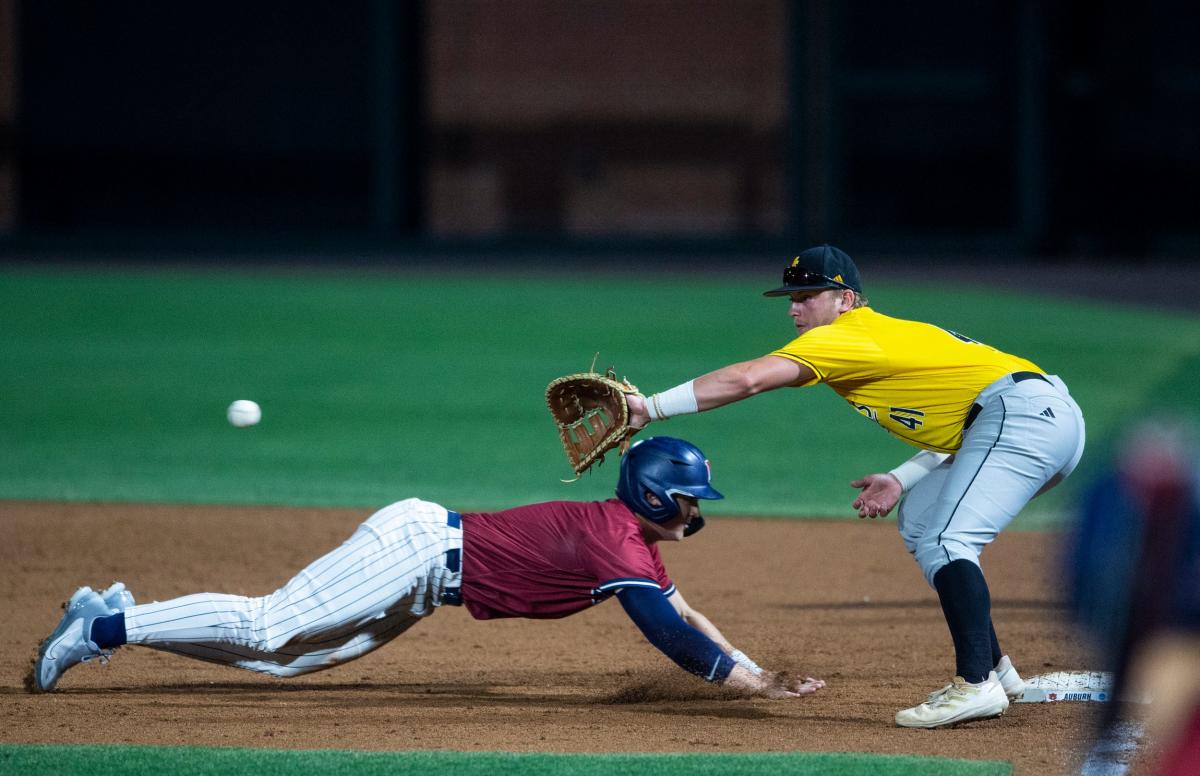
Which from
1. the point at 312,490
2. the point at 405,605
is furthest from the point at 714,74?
the point at 405,605

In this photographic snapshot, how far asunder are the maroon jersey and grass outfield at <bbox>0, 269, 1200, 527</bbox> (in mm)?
2944

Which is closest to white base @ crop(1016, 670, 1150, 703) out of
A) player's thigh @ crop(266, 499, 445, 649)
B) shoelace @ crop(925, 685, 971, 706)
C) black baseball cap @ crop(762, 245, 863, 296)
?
shoelace @ crop(925, 685, 971, 706)

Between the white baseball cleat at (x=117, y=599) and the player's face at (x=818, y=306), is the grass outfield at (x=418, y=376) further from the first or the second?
the white baseball cleat at (x=117, y=599)

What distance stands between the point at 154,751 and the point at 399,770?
0.73 meters

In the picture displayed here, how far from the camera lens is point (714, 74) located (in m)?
21.9

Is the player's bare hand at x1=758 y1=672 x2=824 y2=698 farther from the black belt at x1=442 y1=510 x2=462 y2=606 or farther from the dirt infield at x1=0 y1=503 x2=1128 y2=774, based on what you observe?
the black belt at x1=442 y1=510 x2=462 y2=606

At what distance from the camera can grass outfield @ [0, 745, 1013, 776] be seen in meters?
4.24

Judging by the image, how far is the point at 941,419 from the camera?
5062 mm

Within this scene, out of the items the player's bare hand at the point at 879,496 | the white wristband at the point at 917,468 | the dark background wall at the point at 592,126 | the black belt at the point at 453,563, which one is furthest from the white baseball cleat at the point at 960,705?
the dark background wall at the point at 592,126

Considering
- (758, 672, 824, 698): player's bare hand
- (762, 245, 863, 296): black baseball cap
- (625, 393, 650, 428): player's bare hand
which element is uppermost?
(762, 245, 863, 296): black baseball cap

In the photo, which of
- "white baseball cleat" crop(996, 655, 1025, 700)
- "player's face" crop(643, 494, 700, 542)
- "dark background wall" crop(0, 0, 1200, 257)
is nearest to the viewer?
"player's face" crop(643, 494, 700, 542)

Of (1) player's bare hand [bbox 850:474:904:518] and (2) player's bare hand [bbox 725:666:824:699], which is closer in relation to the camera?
(2) player's bare hand [bbox 725:666:824:699]

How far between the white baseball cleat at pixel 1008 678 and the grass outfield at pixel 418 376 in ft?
6.54

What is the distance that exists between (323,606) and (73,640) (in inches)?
32.5
